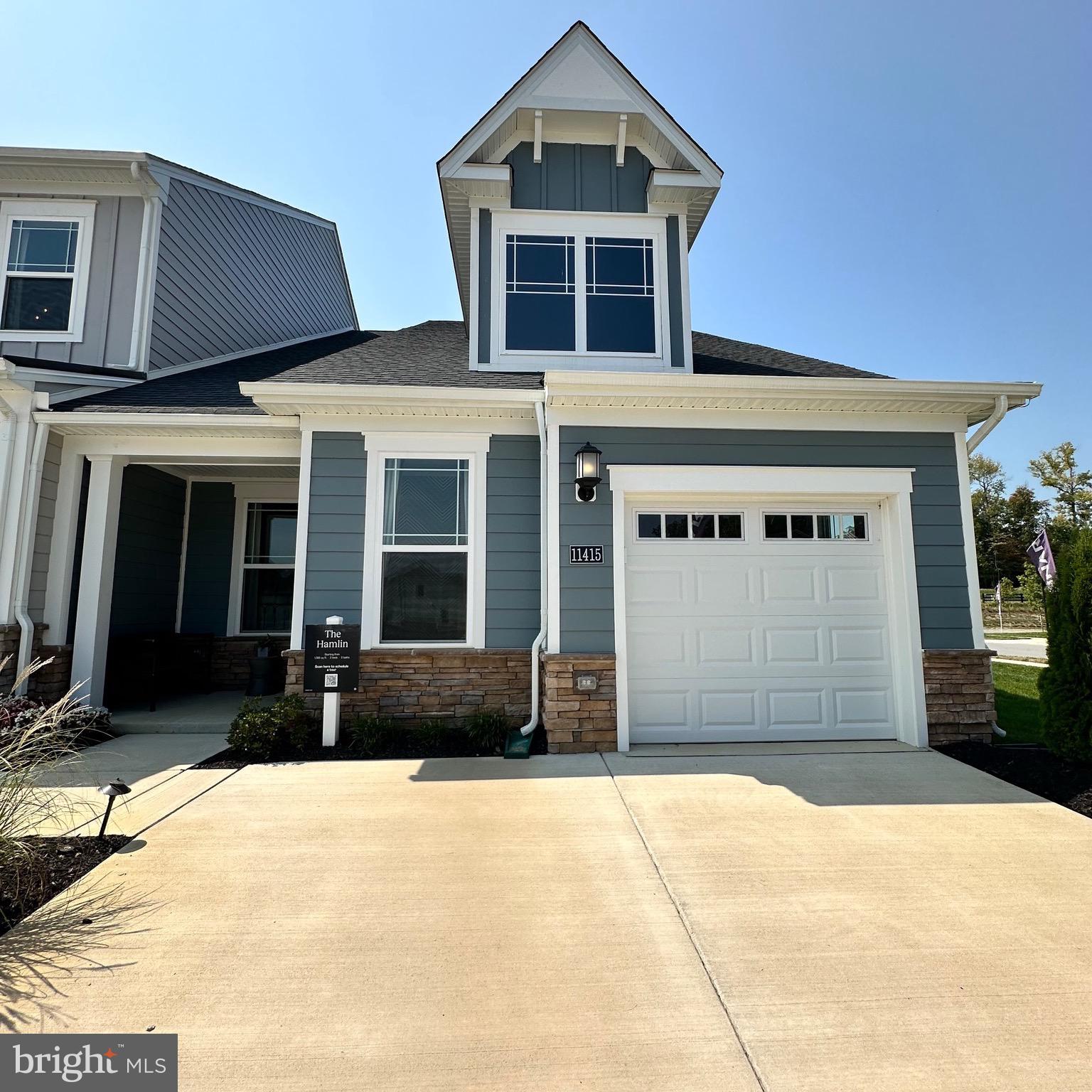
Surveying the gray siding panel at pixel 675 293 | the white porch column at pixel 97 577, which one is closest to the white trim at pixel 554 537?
the gray siding panel at pixel 675 293

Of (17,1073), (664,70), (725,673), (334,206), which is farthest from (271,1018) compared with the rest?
(334,206)

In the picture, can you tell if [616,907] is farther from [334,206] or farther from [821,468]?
[334,206]

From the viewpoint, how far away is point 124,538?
7219 mm

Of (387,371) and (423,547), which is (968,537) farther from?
(387,371)

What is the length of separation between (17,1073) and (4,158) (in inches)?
376

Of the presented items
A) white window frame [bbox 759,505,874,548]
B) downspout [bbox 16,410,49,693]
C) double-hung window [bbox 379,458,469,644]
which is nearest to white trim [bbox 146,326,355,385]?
downspout [bbox 16,410,49,693]

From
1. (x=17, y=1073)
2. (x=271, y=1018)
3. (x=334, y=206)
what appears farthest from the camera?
(x=334, y=206)

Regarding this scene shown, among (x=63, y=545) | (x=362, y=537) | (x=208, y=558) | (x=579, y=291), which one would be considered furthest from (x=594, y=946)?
(x=208, y=558)

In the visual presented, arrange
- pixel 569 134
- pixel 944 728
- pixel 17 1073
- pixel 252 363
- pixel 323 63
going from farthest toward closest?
pixel 252 363 < pixel 569 134 < pixel 323 63 < pixel 944 728 < pixel 17 1073

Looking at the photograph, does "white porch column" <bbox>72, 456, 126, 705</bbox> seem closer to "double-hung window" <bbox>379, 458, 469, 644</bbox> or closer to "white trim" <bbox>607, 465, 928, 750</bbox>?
"double-hung window" <bbox>379, 458, 469, 644</bbox>

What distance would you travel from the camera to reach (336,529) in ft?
19.3

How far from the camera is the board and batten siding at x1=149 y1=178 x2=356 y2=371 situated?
807 cm

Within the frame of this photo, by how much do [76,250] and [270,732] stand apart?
672 centimetres

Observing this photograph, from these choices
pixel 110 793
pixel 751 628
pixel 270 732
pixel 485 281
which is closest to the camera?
pixel 110 793
